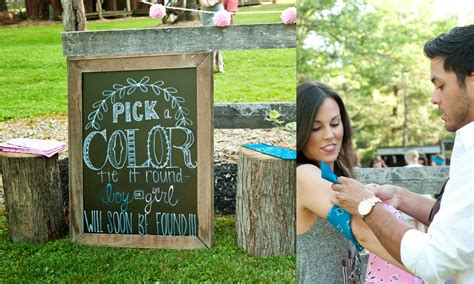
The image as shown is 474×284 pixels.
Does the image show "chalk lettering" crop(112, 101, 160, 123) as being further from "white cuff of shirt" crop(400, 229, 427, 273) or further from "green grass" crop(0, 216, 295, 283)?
"white cuff of shirt" crop(400, 229, 427, 273)

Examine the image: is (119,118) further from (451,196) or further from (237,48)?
(451,196)

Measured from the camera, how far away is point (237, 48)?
2613 millimetres

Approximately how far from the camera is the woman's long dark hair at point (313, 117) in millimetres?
2459

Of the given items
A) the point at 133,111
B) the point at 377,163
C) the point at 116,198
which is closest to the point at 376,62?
the point at 377,163

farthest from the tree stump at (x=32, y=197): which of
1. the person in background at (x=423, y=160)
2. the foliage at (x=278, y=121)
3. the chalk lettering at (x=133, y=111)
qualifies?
the person in background at (x=423, y=160)

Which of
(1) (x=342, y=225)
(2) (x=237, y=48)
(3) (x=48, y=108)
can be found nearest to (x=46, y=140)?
(3) (x=48, y=108)

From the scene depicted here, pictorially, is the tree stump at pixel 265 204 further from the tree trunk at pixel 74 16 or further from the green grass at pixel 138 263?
the tree trunk at pixel 74 16

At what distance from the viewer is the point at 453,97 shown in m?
1.98

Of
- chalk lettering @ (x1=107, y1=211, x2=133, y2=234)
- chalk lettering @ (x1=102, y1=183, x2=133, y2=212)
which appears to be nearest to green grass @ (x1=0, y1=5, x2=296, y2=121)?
→ chalk lettering @ (x1=102, y1=183, x2=133, y2=212)

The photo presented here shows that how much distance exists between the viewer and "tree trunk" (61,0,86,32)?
270 cm

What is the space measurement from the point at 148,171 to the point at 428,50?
1.27 meters

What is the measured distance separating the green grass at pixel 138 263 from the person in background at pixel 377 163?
502 mm

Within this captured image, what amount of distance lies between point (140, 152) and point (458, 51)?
4.44 feet

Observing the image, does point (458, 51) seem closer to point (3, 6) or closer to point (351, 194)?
point (351, 194)
